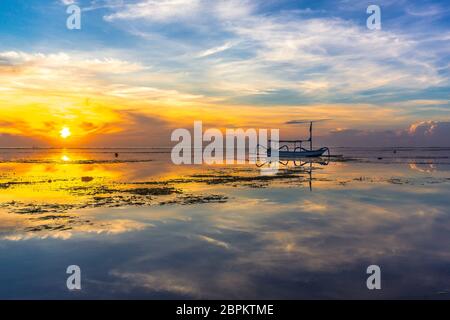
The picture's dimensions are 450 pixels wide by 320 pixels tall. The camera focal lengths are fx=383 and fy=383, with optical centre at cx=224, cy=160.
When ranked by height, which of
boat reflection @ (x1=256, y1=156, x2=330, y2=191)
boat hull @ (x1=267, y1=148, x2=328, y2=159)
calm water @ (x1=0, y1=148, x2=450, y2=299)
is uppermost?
boat hull @ (x1=267, y1=148, x2=328, y2=159)

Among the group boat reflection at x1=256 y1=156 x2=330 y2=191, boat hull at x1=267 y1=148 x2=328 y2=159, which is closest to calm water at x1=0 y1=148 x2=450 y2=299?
boat reflection at x1=256 y1=156 x2=330 y2=191

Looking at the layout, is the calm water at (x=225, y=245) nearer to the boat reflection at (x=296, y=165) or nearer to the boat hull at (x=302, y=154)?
the boat reflection at (x=296, y=165)

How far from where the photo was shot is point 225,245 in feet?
49.5

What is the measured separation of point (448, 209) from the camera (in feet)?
75.5

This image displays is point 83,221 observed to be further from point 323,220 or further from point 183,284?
point 323,220

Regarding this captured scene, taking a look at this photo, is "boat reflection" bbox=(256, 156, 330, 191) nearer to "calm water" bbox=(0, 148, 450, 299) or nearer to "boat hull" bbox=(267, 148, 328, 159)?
"calm water" bbox=(0, 148, 450, 299)

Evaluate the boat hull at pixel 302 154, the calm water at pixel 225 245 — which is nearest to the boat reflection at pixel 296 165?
the calm water at pixel 225 245

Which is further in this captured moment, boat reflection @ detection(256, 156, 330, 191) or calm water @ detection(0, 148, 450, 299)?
boat reflection @ detection(256, 156, 330, 191)

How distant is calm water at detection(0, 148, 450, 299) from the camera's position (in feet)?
35.4

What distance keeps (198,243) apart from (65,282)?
5.56 metres

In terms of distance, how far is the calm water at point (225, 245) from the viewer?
35.4 feet

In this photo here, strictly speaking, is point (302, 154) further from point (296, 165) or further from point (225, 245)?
point (225, 245)
